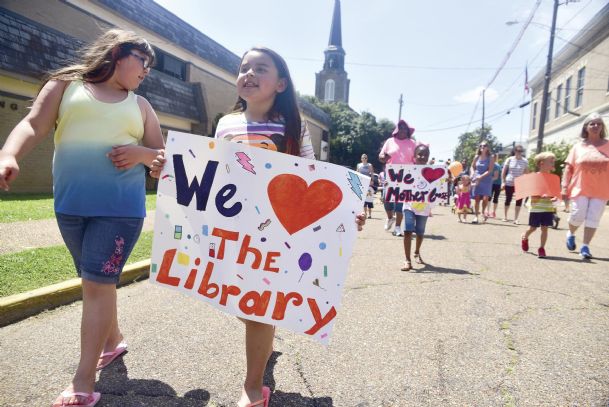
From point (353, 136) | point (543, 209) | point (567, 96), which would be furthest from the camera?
point (353, 136)

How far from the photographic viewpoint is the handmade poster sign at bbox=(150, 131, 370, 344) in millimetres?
1825

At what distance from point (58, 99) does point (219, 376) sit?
164 cm

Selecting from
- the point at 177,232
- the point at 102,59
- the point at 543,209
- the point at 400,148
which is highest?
the point at 400,148

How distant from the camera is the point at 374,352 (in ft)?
8.46

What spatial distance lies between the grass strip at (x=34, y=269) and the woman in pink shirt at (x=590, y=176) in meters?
6.05

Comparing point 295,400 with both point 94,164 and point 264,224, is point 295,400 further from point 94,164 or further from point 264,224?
point 94,164

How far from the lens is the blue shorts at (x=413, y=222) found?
16.1 feet

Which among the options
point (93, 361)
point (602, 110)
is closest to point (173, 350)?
point (93, 361)

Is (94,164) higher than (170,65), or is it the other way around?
(170,65)

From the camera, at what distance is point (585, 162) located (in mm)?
5746

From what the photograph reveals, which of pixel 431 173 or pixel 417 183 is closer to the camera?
pixel 417 183

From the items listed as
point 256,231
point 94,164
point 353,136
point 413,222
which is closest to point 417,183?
point 413,222

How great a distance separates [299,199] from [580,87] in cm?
2894

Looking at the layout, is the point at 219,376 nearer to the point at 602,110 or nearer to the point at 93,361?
the point at 93,361
